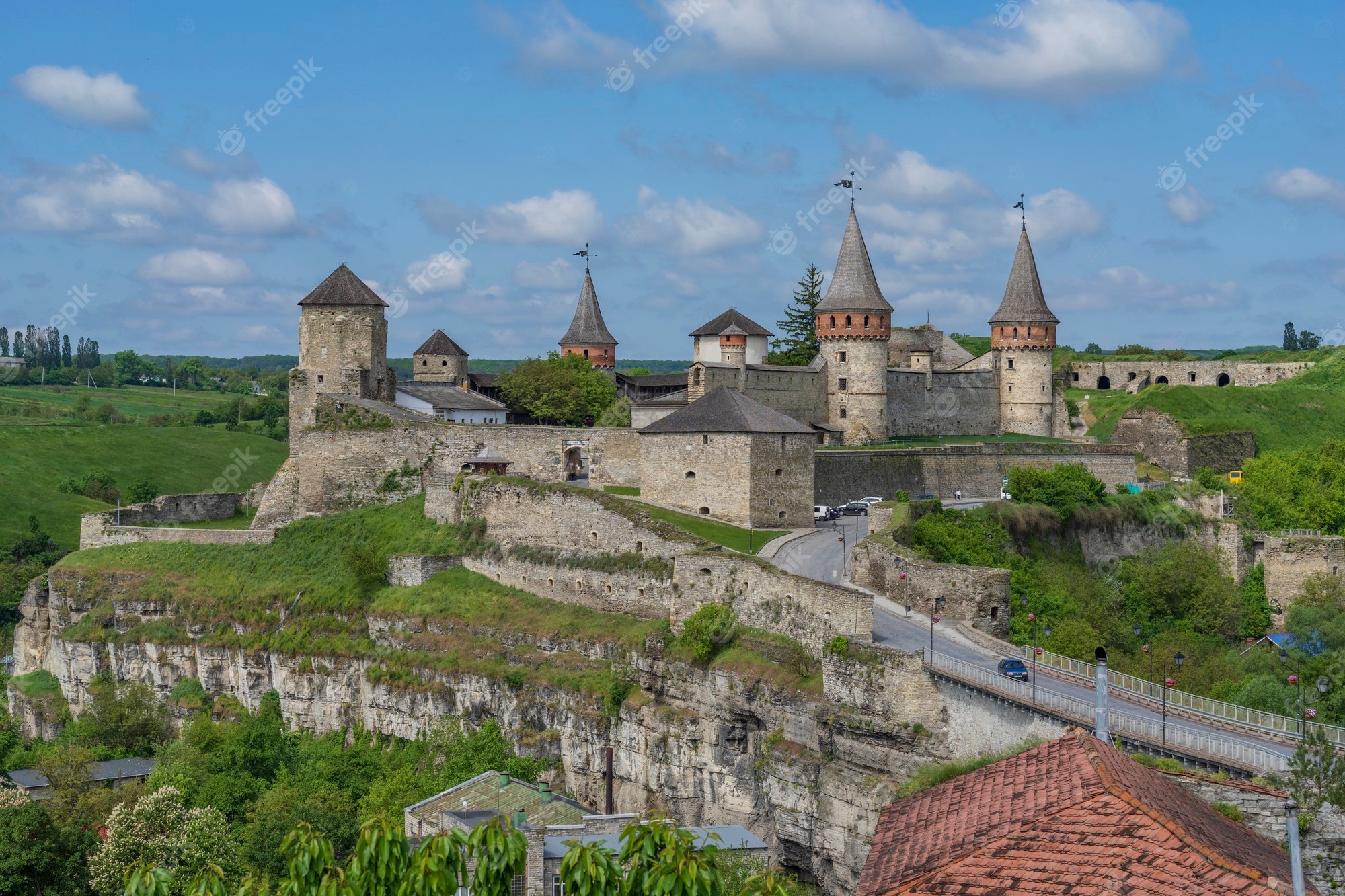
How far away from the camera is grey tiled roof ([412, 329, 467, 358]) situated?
81750 millimetres

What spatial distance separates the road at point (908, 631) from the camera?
33.6 metres

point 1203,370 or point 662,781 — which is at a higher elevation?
point 1203,370

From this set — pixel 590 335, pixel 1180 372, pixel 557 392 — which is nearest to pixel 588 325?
pixel 590 335

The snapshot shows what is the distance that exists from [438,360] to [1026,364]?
32.9 m

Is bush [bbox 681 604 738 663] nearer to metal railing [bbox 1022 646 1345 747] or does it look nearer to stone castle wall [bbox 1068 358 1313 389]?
metal railing [bbox 1022 646 1345 747]

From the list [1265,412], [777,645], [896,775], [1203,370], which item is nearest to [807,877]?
[896,775]

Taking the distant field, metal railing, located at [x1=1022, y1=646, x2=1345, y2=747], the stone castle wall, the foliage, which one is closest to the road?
metal railing, located at [x1=1022, y1=646, x2=1345, y2=747]

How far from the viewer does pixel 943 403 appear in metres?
83.3

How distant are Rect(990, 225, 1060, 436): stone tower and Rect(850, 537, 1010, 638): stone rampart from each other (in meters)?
41.4

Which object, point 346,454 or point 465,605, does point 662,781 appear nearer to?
point 465,605

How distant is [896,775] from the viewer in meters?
36.7

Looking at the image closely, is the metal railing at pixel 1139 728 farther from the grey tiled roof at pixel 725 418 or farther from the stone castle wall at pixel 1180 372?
the stone castle wall at pixel 1180 372

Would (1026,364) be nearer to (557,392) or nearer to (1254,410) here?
(1254,410)

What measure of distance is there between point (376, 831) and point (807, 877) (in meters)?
23.5
